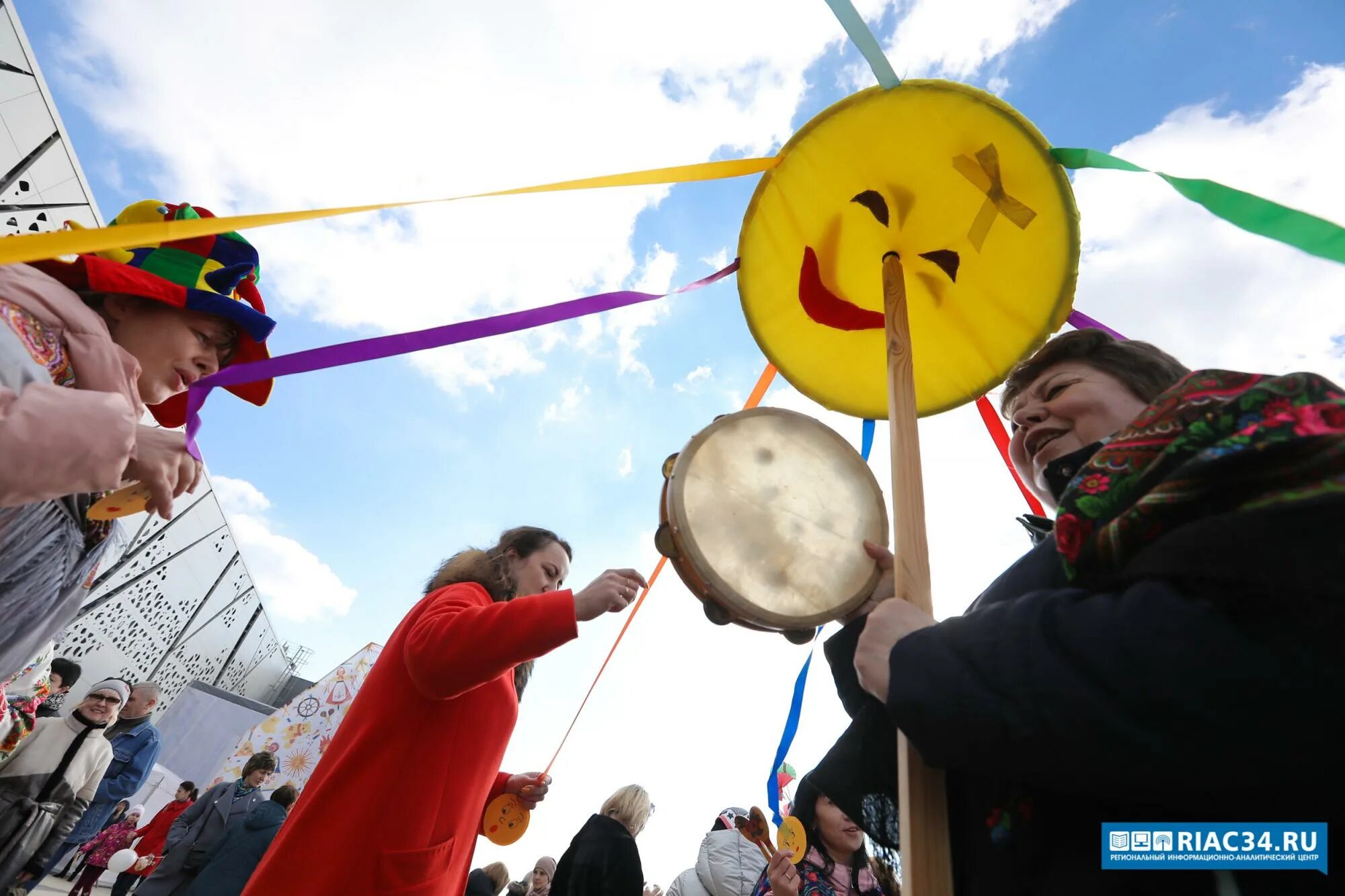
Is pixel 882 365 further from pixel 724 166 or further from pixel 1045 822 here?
pixel 1045 822

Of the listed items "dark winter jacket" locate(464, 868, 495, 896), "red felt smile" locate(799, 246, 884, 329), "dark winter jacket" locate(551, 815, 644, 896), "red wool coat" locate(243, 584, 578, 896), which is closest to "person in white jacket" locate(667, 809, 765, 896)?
"dark winter jacket" locate(551, 815, 644, 896)

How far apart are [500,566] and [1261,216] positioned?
2.16 meters

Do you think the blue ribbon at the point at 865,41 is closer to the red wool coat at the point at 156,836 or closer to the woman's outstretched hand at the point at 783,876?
the woman's outstretched hand at the point at 783,876

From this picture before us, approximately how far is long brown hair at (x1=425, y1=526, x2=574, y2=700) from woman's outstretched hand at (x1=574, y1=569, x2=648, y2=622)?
495 mm

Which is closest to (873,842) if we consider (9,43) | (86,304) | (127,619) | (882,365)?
(882,365)

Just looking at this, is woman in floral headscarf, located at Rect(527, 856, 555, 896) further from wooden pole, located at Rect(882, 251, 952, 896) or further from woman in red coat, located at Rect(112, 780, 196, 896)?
wooden pole, located at Rect(882, 251, 952, 896)

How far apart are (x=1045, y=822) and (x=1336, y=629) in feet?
1.22

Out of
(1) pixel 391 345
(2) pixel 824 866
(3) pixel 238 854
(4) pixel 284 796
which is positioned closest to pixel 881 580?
(1) pixel 391 345

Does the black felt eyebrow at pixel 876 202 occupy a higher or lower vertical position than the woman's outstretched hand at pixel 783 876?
higher

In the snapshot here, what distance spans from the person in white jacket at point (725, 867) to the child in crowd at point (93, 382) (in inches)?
129

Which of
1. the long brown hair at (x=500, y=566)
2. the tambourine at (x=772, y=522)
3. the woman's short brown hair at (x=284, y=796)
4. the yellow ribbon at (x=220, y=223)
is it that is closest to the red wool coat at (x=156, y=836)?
the woman's short brown hair at (x=284, y=796)

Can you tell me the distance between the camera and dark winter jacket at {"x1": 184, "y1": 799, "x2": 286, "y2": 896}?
3750mm

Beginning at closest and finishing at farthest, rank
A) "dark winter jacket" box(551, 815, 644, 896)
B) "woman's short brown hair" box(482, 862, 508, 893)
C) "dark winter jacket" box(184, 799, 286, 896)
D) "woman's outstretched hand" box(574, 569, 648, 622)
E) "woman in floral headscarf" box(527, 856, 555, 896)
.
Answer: "woman's outstretched hand" box(574, 569, 648, 622) → "dark winter jacket" box(551, 815, 644, 896) → "dark winter jacket" box(184, 799, 286, 896) → "woman's short brown hair" box(482, 862, 508, 893) → "woman in floral headscarf" box(527, 856, 555, 896)

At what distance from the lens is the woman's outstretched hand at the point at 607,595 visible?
1.62 m
